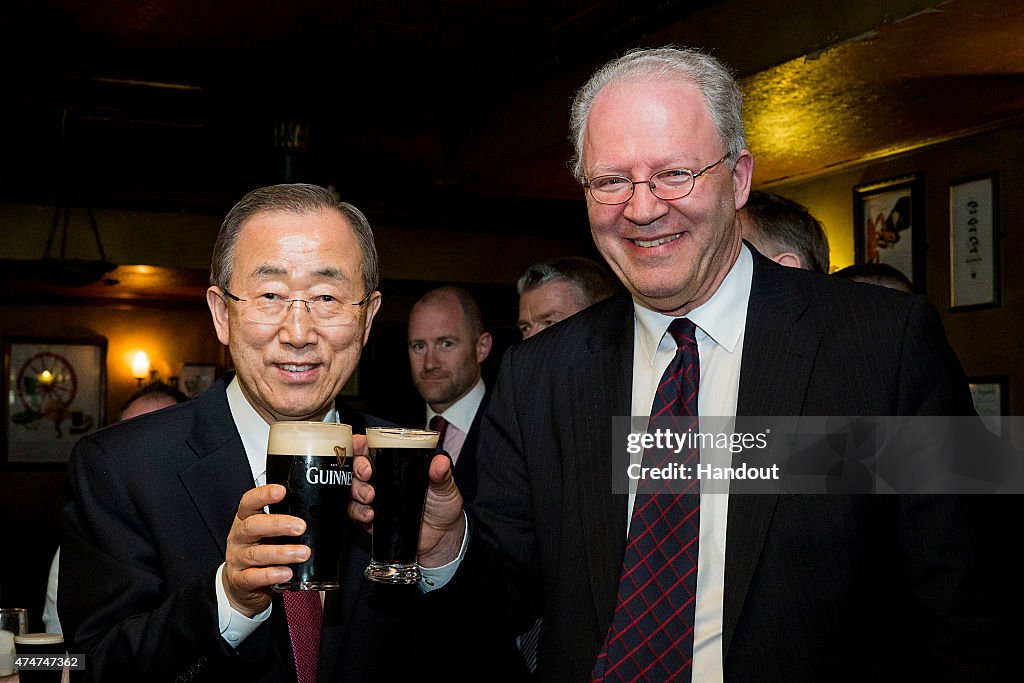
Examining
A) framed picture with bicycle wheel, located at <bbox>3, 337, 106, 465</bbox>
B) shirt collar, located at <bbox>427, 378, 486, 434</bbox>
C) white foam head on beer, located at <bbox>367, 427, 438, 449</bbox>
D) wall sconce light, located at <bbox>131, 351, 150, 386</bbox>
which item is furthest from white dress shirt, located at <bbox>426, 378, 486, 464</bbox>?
wall sconce light, located at <bbox>131, 351, 150, 386</bbox>

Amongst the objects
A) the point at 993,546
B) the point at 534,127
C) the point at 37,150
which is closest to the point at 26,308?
the point at 37,150

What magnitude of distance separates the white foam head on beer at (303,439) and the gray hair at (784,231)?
70.7 inches

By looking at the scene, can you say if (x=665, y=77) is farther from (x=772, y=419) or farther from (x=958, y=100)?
(x=958, y=100)

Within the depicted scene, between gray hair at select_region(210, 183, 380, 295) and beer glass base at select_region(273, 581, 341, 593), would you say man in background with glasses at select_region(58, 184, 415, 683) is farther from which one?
beer glass base at select_region(273, 581, 341, 593)

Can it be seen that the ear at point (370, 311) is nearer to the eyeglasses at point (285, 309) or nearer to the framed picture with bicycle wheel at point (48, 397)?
the eyeglasses at point (285, 309)

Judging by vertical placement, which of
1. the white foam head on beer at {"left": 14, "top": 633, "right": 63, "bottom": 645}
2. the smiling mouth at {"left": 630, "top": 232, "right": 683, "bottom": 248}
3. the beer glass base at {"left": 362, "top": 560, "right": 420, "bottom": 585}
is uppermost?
the smiling mouth at {"left": 630, "top": 232, "right": 683, "bottom": 248}

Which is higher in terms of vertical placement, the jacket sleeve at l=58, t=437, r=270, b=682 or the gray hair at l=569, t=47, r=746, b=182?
the gray hair at l=569, t=47, r=746, b=182

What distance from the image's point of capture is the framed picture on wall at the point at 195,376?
42.8 ft

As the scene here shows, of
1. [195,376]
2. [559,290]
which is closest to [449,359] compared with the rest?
[559,290]

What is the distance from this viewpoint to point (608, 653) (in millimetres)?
1751

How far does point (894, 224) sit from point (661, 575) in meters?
4.49

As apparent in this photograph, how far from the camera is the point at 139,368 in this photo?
1294cm

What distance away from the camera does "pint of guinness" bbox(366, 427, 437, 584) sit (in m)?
1.54

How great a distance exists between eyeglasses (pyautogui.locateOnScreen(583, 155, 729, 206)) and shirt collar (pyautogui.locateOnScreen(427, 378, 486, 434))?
122 inches
